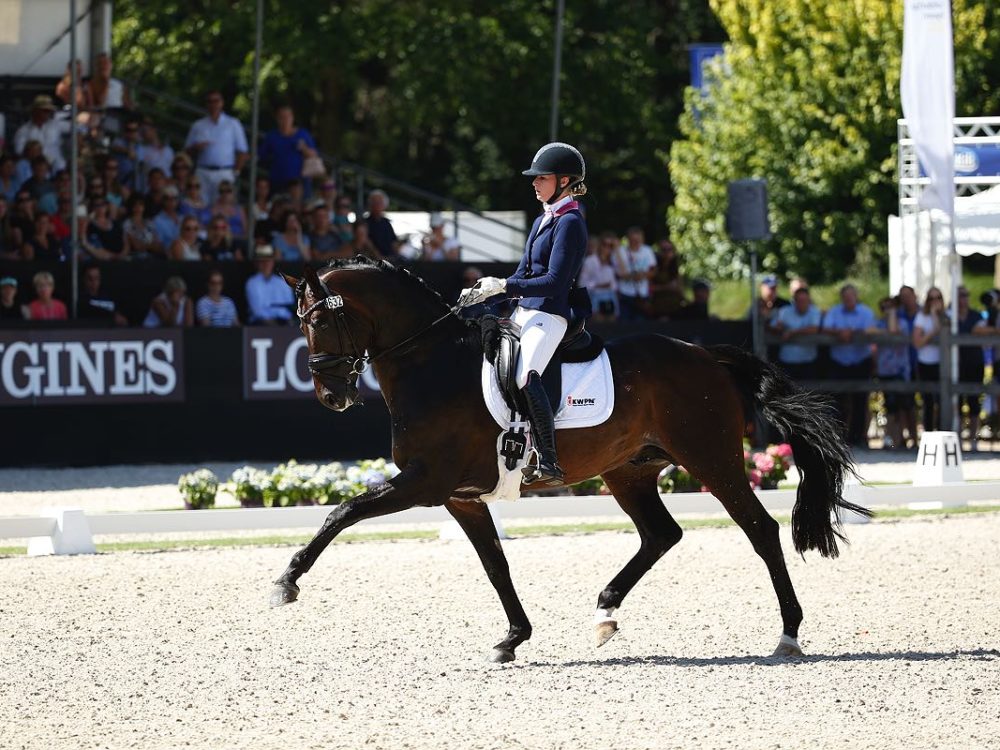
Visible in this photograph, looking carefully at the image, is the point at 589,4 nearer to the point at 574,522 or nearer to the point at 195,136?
the point at 195,136

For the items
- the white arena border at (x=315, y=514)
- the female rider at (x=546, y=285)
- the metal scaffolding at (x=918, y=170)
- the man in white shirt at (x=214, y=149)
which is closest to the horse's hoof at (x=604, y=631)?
the female rider at (x=546, y=285)

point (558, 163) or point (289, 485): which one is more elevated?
point (558, 163)

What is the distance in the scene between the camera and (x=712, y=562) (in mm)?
10406

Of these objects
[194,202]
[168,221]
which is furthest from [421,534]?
[194,202]

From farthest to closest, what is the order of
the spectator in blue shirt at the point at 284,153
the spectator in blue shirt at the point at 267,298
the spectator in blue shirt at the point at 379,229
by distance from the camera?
the spectator in blue shirt at the point at 284,153 < the spectator in blue shirt at the point at 379,229 < the spectator in blue shirt at the point at 267,298

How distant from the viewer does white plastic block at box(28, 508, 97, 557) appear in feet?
36.5

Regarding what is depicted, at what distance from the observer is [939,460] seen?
13648 millimetres

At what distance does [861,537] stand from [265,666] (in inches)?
231

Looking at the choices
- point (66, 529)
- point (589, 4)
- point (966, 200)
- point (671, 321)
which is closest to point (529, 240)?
point (66, 529)

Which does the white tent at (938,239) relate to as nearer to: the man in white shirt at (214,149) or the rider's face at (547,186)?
the man in white shirt at (214,149)

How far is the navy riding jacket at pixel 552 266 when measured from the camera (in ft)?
24.0

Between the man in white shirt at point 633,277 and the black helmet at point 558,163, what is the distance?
10927mm

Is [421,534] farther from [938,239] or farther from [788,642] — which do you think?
[938,239]

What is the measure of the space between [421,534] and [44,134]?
7741 mm
